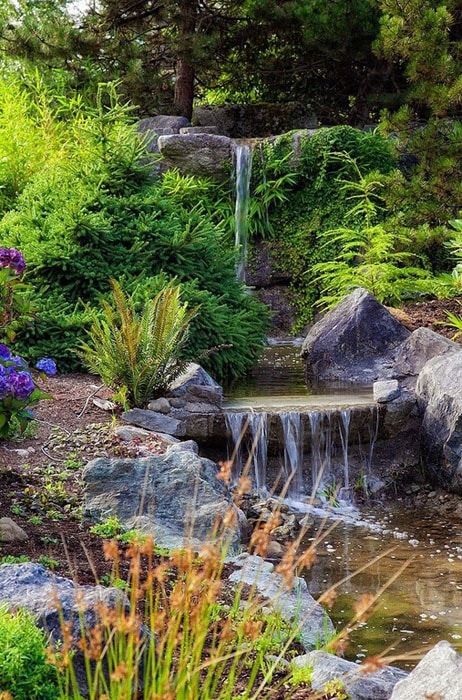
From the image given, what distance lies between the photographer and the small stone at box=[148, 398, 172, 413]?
701 centimetres

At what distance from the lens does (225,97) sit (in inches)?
666

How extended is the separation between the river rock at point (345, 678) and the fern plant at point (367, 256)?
8159 mm

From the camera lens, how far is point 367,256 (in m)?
11.6

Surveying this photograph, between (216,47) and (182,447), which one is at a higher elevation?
(216,47)

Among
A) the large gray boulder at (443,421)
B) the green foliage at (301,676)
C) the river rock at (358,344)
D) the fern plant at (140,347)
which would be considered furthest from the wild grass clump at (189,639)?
the river rock at (358,344)

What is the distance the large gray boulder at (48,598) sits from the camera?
2.75 metres

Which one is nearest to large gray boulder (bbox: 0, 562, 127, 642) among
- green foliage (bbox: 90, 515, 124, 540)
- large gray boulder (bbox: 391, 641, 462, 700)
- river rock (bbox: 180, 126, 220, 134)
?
large gray boulder (bbox: 391, 641, 462, 700)

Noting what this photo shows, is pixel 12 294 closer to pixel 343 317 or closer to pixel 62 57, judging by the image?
pixel 343 317

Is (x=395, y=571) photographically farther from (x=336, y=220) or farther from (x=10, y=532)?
(x=336, y=220)

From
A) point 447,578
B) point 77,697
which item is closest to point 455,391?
point 447,578

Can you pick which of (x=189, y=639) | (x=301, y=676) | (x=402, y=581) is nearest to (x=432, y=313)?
(x=402, y=581)

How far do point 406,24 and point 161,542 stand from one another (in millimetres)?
9919

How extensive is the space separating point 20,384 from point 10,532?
0.69m

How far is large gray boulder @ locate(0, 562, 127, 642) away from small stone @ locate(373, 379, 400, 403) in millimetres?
4859
